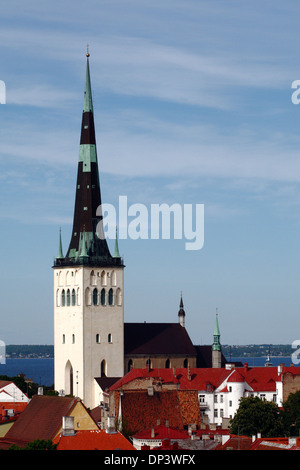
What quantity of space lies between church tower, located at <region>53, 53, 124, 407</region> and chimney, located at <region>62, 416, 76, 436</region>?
4337cm

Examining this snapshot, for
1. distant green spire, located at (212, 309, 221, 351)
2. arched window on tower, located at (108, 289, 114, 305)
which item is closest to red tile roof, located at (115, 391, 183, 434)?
arched window on tower, located at (108, 289, 114, 305)

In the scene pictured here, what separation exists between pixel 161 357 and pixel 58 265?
Result: 13.5m

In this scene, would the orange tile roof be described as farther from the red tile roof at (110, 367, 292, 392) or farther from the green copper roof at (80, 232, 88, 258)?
the green copper roof at (80, 232, 88, 258)

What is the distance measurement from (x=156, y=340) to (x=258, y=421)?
1359 inches

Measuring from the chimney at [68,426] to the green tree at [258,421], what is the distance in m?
18.4

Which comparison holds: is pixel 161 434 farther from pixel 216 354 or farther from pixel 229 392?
pixel 216 354

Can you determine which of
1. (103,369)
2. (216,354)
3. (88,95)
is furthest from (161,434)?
(88,95)

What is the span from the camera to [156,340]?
5197 inches

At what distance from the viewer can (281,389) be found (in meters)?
116

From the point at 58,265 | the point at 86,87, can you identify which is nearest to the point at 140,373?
the point at 58,265

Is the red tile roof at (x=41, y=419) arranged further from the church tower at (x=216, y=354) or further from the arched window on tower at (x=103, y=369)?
the church tower at (x=216, y=354)
